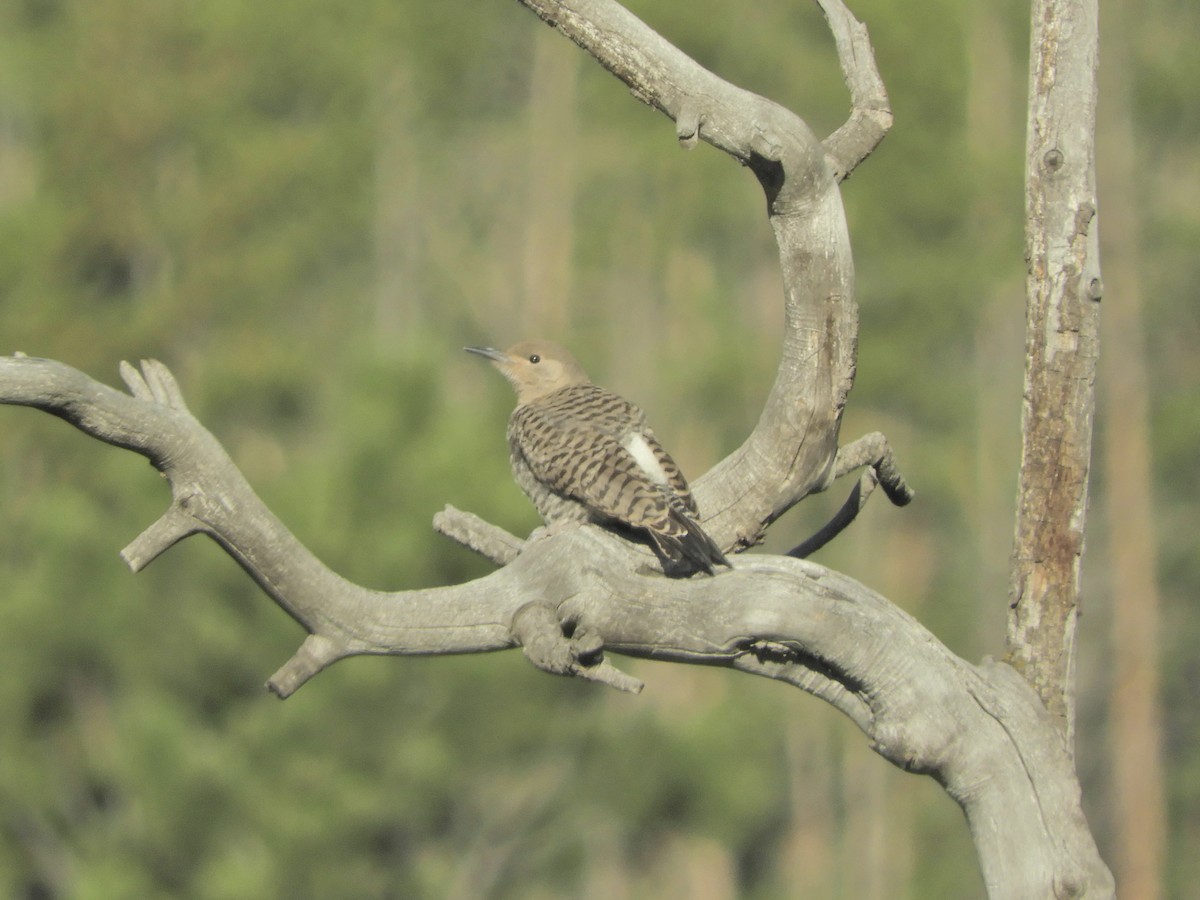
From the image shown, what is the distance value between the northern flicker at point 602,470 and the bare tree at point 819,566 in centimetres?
23

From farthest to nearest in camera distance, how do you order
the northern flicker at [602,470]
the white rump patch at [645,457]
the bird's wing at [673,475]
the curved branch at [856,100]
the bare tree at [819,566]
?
the white rump patch at [645,457], the bird's wing at [673,475], the northern flicker at [602,470], the curved branch at [856,100], the bare tree at [819,566]

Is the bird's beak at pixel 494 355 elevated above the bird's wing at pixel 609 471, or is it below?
above

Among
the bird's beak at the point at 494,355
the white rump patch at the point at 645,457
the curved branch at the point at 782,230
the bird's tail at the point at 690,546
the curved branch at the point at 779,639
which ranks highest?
the bird's beak at the point at 494,355

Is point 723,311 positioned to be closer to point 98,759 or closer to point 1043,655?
point 98,759

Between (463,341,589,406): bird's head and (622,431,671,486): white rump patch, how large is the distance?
55.9 inches

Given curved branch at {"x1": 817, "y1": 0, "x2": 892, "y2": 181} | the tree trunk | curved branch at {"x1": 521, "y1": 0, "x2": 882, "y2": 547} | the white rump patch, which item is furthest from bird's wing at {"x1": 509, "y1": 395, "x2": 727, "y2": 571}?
curved branch at {"x1": 817, "y1": 0, "x2": 892, "y2": 181}

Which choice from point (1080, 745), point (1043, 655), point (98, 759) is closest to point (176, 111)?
point (98, 759)

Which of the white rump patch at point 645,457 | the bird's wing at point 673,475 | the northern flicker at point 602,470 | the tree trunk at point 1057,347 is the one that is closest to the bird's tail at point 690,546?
the northern flicker at point 602,470

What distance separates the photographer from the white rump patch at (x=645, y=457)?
6273 millimetres

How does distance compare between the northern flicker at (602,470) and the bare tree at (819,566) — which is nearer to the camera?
the bare tree at (819,566)

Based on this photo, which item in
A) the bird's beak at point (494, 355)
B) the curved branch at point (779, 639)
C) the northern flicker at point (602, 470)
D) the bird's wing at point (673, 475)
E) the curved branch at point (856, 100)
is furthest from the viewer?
the bird's beak at point (494, 355)

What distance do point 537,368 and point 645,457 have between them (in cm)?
180

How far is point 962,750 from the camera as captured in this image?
500 centimetres

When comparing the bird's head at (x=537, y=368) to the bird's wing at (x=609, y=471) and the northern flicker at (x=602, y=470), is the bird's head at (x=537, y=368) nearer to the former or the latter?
the northern flicker at (x=602, y=470)
